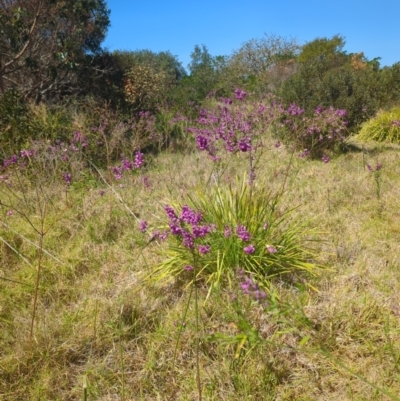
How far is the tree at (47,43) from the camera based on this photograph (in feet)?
20.6

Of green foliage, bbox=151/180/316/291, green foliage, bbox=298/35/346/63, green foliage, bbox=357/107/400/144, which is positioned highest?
green foliage, bbox=298/35/346/63

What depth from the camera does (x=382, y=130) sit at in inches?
293

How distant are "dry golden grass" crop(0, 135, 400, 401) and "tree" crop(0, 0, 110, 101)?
4.78 metres

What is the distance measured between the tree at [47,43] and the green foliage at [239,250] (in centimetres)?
501

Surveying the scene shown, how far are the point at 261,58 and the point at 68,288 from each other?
22558 mm

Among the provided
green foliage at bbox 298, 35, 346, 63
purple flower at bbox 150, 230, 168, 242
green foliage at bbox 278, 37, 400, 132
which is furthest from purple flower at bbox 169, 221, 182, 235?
green foliage at bbox 298, 35, 346, 63

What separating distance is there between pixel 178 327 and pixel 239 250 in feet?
2.35

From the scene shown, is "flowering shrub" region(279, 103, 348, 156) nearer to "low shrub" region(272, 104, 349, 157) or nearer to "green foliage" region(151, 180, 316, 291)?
"low shrub" region(272, 104, 349, 157)

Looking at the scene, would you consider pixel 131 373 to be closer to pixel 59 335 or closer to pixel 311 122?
pixel 59 335

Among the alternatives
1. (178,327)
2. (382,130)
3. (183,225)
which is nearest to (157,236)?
(183,225)

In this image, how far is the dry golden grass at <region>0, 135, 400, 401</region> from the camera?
5.47ft

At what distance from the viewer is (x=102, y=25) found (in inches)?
410

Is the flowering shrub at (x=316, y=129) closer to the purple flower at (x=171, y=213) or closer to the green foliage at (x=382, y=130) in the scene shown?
the green foliage at (x=382, y=130)

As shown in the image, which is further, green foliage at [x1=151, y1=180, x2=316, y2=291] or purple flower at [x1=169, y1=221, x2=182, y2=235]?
green foliage at [x1=151, y1=180, x2=316, y2=291]
